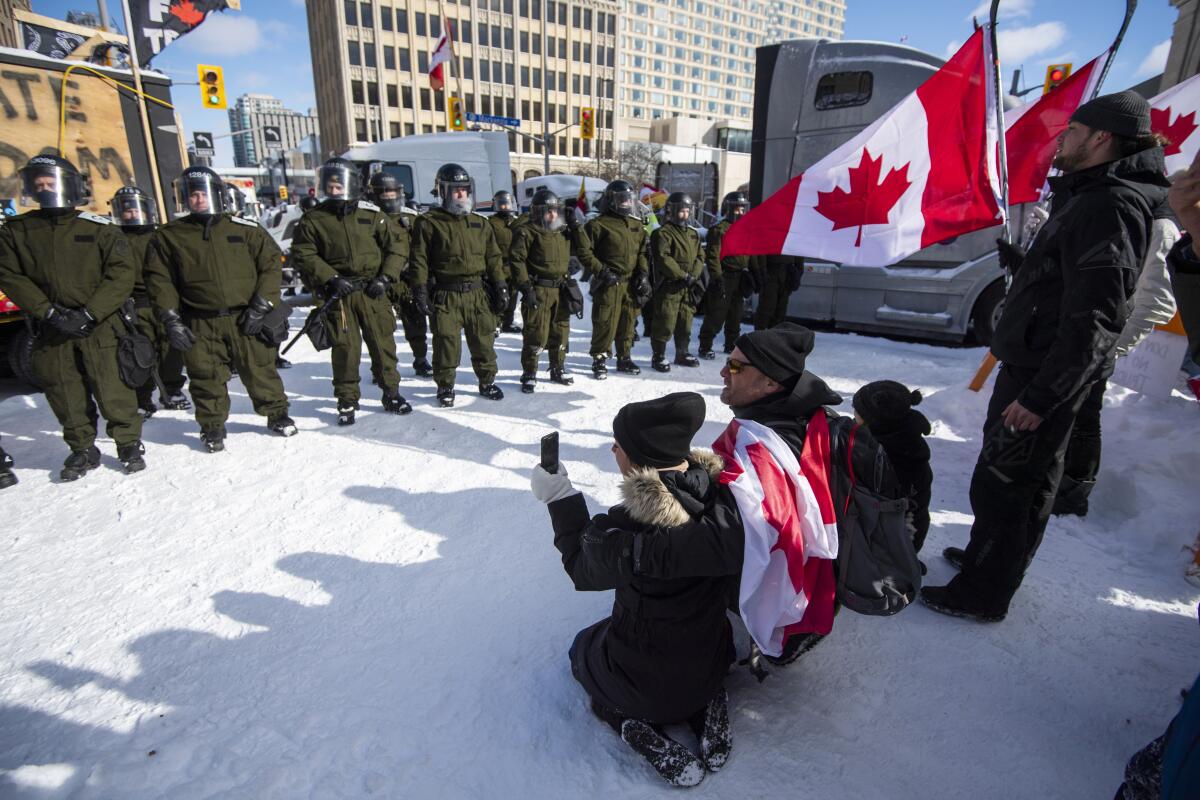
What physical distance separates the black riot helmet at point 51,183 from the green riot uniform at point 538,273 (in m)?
3.35

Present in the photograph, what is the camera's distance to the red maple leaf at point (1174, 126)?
418 centimetres

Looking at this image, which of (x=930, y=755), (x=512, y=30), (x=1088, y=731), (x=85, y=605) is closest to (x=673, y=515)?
(x=930, y=755)

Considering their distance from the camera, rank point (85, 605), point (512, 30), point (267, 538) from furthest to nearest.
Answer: point (512, 30), point (267, 538), point (85, 605)

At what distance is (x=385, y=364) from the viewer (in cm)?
521

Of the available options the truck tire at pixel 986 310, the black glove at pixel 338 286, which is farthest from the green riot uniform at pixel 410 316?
the truck tire at pixel 986 310

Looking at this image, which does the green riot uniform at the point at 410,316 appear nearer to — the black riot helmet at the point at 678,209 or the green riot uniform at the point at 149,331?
the green riot uniform at the point at 149,331

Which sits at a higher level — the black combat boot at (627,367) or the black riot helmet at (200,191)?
the black riot helmet at (200,191)

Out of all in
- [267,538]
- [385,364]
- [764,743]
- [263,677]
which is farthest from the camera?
[385,364]

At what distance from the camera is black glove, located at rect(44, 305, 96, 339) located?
376 centimetres

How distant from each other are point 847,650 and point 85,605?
356 centimetres

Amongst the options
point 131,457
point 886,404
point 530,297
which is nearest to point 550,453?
point 886,404

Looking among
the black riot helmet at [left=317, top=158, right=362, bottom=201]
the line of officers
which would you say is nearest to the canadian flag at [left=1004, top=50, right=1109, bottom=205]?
the line of officers

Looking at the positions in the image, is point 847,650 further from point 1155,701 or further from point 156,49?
point 156,49

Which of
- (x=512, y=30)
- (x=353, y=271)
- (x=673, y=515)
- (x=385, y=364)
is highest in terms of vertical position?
(x=512, y=30)
